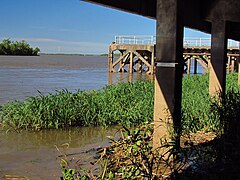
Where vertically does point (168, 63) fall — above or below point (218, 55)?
below

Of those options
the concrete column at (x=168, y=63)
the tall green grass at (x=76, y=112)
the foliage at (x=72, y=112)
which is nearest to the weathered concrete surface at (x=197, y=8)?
the concrete column at (x=168, y=63)

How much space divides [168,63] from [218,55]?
3.69 m

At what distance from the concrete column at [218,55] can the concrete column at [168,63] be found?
3.21 meters

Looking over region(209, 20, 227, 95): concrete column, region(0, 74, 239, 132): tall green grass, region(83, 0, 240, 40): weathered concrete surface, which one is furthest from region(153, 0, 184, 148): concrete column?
region(0, 74, 239, 132): tall green grass

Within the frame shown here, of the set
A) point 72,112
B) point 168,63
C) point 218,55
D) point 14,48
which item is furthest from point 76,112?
point 14,48

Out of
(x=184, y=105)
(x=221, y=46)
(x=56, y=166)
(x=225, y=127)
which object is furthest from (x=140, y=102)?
(x=225, y=127)

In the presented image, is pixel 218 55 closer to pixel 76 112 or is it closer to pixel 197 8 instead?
pixel 197 8

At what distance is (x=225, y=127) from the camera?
5449 millimetres

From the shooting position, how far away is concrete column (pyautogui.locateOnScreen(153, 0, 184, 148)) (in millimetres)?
4992

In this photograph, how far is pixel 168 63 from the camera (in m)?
4.98

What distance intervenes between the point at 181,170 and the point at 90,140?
4538mm

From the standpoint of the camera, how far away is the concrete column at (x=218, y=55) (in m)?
8.07

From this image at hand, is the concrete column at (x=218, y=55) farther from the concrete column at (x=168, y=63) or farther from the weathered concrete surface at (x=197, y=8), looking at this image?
the concrete column at (x=168, y=63)

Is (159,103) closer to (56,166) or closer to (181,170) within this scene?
(181,170)
